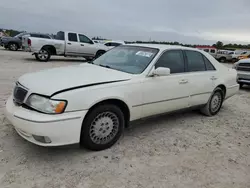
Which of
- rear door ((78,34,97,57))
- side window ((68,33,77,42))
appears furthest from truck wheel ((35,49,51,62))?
rear door ((78,34,97,57))

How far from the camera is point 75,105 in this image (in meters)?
3.05

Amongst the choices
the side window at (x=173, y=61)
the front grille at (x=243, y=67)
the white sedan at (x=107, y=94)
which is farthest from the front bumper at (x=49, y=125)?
the front grille at (x=243, y=67)

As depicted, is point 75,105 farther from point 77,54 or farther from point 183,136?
point 77,54

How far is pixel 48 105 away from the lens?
296cm

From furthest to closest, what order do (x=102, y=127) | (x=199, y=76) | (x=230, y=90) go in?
(x=230, y=90)
(x=199, y=76)
(x=102, y=127)

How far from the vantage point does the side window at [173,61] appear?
4217mm

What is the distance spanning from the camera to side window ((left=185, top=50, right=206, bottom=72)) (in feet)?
15.7

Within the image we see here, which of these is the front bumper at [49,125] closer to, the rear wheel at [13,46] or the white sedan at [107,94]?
the white sedan at [107,94]

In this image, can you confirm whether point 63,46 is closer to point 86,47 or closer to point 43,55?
point 43,55

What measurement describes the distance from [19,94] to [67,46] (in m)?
11.6

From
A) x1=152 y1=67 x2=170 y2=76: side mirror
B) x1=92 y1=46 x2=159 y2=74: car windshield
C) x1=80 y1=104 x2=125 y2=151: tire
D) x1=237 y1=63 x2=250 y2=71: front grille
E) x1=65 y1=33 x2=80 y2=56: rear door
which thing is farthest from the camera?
x1=65 y1=33 x2=80 y2=56: rear door

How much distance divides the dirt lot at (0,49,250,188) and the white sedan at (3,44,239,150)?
0.29m

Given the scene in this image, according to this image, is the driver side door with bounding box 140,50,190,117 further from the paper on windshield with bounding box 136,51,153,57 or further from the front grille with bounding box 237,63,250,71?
the front grille with bounding box 237,63,250,71

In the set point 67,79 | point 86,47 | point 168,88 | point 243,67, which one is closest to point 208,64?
point 168,88
